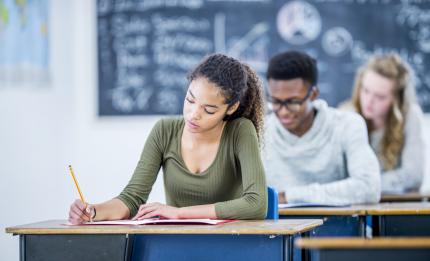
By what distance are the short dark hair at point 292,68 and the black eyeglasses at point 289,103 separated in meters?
0.07

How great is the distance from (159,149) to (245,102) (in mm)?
369

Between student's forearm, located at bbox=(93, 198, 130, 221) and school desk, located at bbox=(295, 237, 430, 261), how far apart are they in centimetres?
106

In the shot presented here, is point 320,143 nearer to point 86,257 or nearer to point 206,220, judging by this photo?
point 206,220

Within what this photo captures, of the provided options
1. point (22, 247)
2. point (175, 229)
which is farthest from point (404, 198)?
point (22, 247)

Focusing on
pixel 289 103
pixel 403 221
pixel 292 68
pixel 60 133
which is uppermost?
pixel 292 68

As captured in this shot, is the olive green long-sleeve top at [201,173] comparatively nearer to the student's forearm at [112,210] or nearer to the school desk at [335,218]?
the student's forearm at [112,210]

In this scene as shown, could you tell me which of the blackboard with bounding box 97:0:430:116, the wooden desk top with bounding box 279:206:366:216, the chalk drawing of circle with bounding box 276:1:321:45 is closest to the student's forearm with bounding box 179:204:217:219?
the wooden desk top with bounding box 279:206:366:216

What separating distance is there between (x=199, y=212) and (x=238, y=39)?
3044mm

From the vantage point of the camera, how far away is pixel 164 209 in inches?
107

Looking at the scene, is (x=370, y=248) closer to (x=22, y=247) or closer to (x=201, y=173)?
(x=22, y=247)

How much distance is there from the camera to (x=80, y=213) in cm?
270

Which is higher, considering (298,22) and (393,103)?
(298,22)

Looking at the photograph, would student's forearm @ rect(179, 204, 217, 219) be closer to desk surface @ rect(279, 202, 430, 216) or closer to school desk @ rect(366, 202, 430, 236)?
desk surface @ rect(279, 202, 430, 216)

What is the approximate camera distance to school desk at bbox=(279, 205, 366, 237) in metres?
3.34
